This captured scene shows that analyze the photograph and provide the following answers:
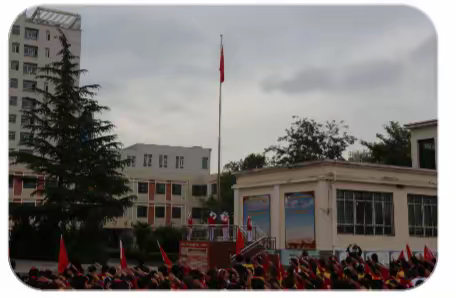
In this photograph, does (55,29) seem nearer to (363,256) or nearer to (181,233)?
(181,233)

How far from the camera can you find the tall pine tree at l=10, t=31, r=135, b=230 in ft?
22.3

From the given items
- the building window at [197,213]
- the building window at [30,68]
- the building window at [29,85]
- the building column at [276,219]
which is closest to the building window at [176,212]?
the building window at [197,213]

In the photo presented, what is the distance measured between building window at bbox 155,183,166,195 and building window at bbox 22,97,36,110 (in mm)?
1671

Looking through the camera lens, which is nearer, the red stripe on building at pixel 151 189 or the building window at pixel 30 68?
the building window at pixel 30 68

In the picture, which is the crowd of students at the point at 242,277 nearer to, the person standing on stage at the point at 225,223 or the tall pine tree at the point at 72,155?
the tall pine tree at the point at 72,155

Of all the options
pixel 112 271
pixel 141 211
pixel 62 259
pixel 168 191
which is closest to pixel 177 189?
pixel 168 191

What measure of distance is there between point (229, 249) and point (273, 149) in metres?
1.35

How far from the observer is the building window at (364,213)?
721cm

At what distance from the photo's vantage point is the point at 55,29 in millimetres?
7543

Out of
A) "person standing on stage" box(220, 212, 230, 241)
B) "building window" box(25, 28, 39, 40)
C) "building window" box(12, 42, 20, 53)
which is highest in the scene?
"building window" box(25, 28, 39, 40)

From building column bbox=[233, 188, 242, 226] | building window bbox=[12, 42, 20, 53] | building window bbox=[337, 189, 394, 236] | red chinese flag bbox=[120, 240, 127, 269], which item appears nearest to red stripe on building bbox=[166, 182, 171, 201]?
building column bbox=[233, 188, 242, 226]

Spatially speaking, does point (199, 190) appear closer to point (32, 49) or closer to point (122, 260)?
point (122, 260)

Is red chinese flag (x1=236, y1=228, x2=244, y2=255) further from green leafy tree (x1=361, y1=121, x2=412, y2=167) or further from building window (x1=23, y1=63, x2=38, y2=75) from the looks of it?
building window (x1=23, y1=63, x2=38, y2=75)

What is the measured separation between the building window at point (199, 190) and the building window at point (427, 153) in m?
2.48
